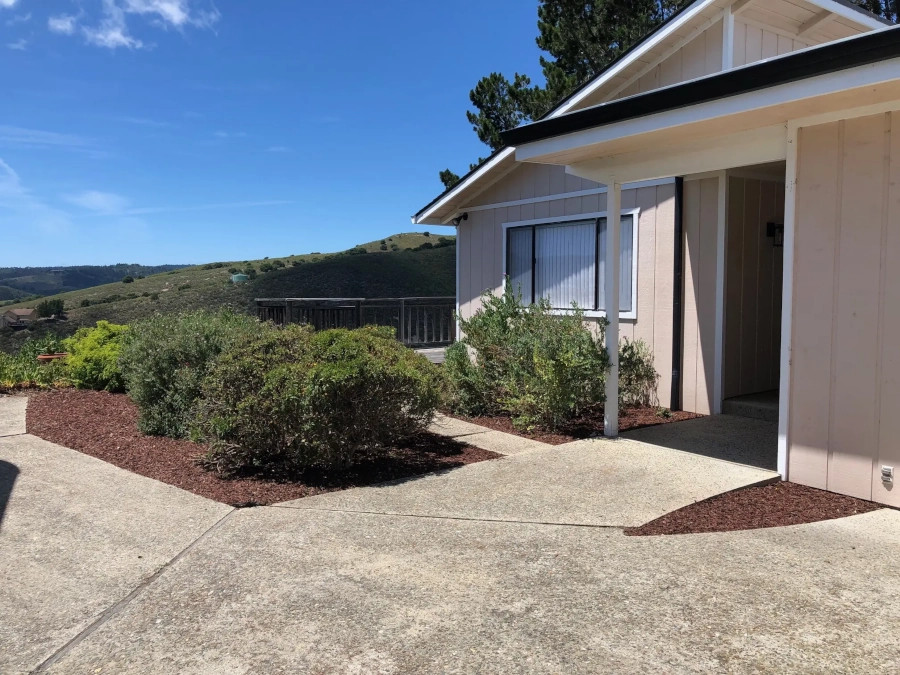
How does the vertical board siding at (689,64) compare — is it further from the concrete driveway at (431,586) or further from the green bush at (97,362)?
the green bush at (97,362)

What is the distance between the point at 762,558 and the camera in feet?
12.2

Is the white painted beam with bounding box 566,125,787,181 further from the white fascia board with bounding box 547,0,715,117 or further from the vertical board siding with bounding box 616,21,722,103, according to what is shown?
the vertical board siding with bounding box 616,21,722,103

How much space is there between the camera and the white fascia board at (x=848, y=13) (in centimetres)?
696

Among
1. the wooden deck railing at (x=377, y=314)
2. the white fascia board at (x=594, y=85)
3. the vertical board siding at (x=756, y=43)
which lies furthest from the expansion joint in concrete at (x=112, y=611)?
the wooden deck railing at (x=377, y=314)

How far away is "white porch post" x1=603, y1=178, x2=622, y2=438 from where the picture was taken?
6.35 metres

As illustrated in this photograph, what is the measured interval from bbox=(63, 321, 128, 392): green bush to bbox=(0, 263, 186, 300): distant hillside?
161 feet

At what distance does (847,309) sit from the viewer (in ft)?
15.3

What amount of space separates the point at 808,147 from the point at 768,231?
317cm

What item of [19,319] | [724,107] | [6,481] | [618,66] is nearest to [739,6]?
[618,66]

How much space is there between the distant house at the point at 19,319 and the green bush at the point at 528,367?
18.2 meters

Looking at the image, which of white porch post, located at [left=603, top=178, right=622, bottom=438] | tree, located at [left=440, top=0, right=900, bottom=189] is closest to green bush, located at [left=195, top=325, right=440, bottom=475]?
white porch post, located at [left=603, top=178, right=622, bottom=438]

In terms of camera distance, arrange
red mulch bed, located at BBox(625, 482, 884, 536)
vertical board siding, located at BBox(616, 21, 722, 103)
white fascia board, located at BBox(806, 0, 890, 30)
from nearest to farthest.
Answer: red mulch bed, located at BBox(625, 482, 884, 536) → white fascia board, located at BBox(806, 0, 890, 30) → vertical board siding, located at BBox(616, 21, 722, 103)

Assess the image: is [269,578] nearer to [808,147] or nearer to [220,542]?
[220,542]

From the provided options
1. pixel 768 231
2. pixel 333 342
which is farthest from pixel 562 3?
pixel 333 342
